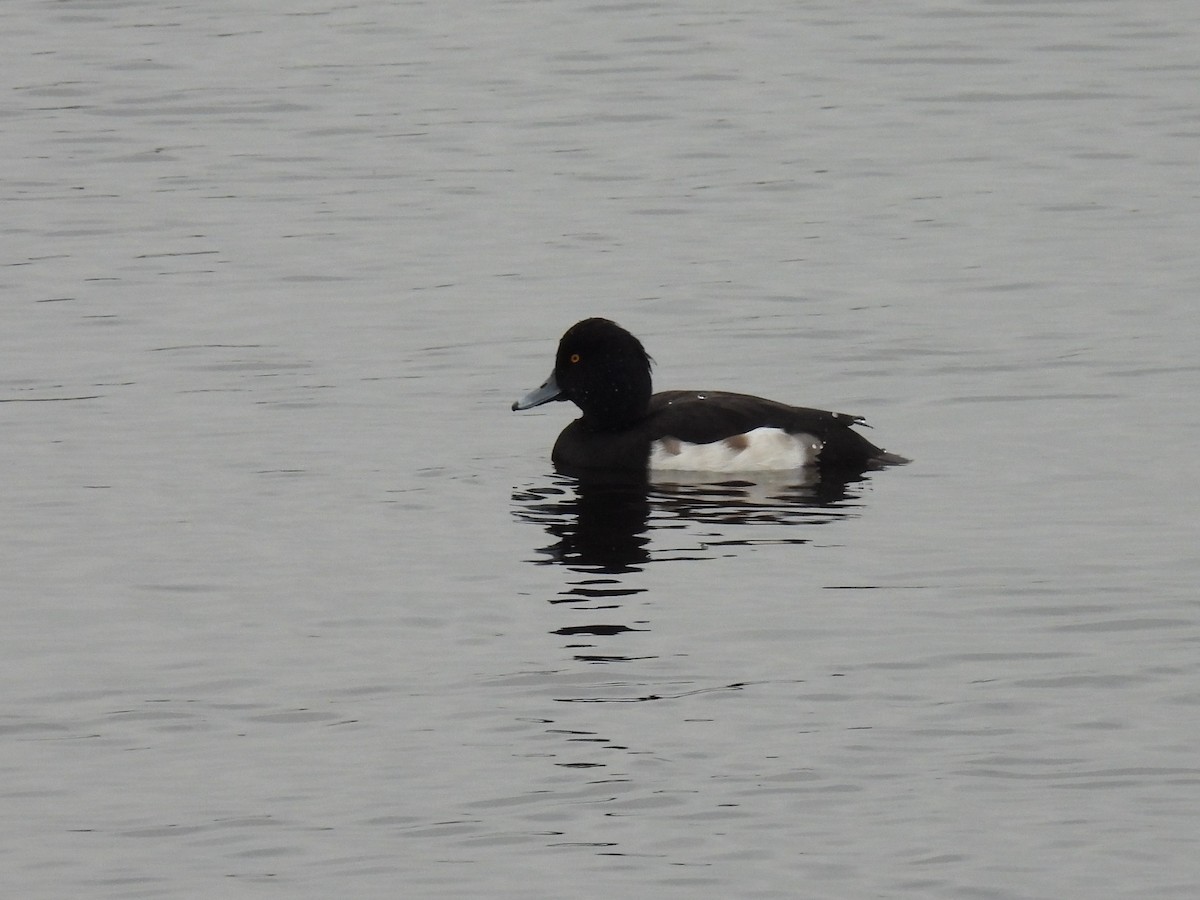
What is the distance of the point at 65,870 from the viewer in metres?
8.48

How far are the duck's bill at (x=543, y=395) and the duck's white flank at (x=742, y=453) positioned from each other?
889mm

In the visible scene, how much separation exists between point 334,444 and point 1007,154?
10.6m

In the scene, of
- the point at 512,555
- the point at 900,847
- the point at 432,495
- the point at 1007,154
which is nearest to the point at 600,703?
the point at 900,847

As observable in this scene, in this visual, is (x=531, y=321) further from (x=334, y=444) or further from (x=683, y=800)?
(x=683, y=800)

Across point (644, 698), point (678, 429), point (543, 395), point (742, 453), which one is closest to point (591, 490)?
point (678, 429)

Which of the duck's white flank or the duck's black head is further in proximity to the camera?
the duck's black head

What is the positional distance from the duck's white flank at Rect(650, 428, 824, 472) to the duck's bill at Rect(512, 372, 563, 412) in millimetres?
889

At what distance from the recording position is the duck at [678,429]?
48.5 feet

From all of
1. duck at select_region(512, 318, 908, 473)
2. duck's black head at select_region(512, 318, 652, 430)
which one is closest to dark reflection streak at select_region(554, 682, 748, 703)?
duck at select_region(512, 318, 908, 473)

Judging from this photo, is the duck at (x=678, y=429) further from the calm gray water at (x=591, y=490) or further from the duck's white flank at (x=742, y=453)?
the calm gray water at (x=591, y=490)

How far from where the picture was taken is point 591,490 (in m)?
14.6

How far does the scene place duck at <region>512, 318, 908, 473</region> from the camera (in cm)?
1480

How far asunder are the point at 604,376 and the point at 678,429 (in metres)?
0.64

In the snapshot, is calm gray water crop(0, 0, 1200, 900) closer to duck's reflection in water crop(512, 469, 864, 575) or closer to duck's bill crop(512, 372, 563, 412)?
duck's reflection in water crop(512, 469, 864, 575)
